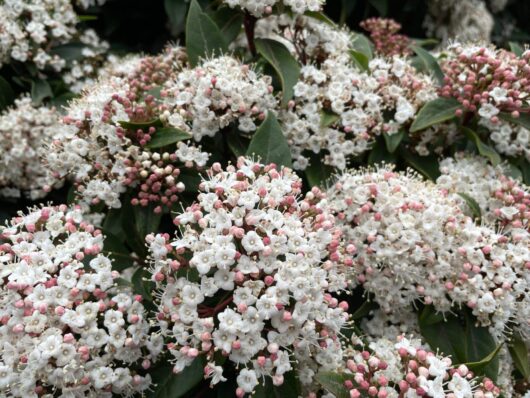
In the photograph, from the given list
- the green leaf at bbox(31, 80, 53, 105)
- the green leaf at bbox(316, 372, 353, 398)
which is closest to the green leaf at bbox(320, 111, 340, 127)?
the green leaf at bbox(316, 372, 353, 398)

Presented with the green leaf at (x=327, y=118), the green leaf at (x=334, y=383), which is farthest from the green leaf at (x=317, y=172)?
the green leaf at (x=334, y=383)

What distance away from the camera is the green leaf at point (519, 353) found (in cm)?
265

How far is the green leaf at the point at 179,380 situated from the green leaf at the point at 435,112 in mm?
1604

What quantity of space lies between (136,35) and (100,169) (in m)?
2.98

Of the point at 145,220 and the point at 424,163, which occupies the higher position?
the point at 424,163

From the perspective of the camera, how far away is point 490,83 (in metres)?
3.00

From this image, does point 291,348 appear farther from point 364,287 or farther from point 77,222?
point 77,222

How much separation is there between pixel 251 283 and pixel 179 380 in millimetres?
555

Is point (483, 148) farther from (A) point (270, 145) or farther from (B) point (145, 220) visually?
(B) point (145, 220)

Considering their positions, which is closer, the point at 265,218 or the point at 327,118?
the point at 265,218

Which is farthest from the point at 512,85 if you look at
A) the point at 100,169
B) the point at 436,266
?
the point at 100,169

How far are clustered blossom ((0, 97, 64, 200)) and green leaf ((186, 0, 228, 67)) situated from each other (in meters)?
0.97

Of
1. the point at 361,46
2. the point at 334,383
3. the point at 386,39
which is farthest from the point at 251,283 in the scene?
the point at 386,39

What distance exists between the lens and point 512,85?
2.95 m
